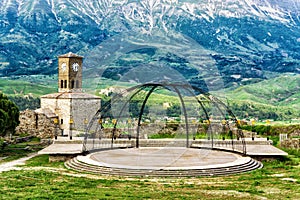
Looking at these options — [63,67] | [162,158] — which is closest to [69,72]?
[63,67]

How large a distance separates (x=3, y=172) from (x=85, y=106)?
31.5 metres

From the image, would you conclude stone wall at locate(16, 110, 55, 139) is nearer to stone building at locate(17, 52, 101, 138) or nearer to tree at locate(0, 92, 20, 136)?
stone building at locate(17, 52, 101, 138)

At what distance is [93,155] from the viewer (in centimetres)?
2505

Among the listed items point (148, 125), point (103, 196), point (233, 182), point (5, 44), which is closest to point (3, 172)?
point (103, 196)

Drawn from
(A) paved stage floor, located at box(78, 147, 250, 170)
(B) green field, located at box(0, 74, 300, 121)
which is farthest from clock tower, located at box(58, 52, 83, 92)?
(A) paved stage floor, located at box(78, 147, 250, 170)

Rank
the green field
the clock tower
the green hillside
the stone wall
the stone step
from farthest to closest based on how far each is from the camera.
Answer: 1. the green field
2. the green hillside
3. the clock tower
4. the stone wall
5. the stone step

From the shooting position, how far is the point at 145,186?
699 inches

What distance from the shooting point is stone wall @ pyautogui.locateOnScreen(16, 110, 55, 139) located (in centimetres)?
4247

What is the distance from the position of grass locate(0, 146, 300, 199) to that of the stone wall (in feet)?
68.8

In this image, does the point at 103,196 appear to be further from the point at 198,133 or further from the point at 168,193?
the point at 198,133

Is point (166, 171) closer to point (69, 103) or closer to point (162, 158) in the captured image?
point (162, 158)

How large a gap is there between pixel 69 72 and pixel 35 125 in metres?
14.8

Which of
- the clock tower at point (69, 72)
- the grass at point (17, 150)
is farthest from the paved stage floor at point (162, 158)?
the clock tower at point (69, 72)

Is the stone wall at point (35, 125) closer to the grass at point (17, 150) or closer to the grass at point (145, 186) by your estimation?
the grass at point (17, 150)
